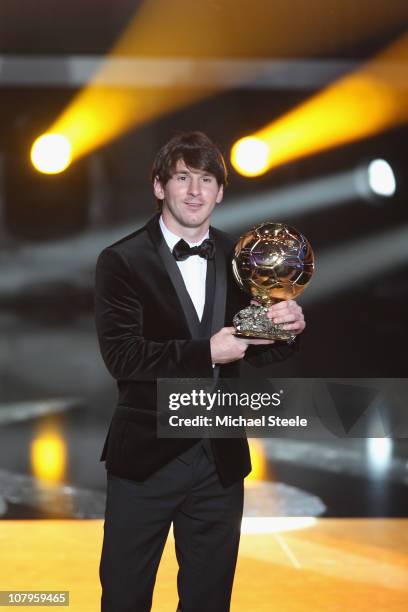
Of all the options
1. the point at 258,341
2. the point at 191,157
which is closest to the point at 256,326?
the point at 258,341

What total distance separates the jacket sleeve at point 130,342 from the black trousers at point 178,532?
0.22 metres

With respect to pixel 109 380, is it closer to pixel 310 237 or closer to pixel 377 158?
pixel 310 237

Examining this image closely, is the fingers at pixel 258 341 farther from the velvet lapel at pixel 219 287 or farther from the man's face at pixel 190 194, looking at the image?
the man's face at pixel 190 194

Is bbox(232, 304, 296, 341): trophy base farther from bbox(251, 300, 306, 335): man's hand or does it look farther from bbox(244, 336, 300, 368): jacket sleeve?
bbox(244, 336, 300, 368): jacket sleeve

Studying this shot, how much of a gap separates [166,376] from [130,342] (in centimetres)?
11

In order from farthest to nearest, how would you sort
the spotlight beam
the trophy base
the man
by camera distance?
1. the spotlight beam
2. the man
3. the trophy base

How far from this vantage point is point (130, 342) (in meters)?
1.81

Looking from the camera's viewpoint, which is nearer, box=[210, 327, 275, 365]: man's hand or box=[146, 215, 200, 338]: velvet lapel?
box=[210, 327, 275, 365]: man's hand

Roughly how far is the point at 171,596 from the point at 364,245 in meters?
3.02

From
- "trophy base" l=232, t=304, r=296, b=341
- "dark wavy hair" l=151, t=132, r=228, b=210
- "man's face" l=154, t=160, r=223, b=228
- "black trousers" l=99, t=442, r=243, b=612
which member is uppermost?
"dark wavy hair" l=151, t=132, r=228, b=210

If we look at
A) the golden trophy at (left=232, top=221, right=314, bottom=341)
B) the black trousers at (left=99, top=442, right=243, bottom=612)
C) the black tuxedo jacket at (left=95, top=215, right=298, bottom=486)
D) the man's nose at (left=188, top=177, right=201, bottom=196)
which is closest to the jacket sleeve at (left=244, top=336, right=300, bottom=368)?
the black tuxedo jacket at (left=95, top=215, right=298, bottom=486)

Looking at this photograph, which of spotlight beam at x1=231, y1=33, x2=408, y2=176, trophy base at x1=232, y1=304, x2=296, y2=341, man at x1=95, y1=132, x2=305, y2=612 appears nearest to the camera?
trophy base at x1=232, y1=304, x2=296, y2=341

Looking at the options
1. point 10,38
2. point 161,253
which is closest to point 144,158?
point 10,38

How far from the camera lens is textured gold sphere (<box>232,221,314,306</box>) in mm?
1782
